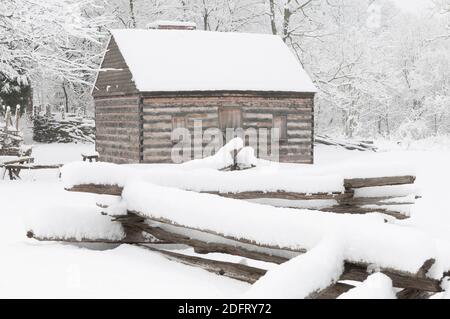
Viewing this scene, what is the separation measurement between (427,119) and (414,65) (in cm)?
492

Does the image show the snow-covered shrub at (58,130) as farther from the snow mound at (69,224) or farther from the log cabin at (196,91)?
the snow mound at (69,224)

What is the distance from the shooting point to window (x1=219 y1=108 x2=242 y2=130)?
64.8ft

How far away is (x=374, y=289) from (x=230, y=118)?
655 inches

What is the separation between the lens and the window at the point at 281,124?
20.7 meters

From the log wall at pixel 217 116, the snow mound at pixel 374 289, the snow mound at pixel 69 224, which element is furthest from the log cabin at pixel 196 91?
the snow mound at pixel 374 289

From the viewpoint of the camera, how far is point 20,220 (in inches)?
369

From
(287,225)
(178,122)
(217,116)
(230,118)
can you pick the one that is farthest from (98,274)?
(230,118)

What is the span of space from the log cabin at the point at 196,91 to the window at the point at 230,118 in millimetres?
32


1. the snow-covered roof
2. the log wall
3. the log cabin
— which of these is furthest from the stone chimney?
the log wall

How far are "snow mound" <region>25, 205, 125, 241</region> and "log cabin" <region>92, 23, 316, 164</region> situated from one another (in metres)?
12.6

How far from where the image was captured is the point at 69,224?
5840mm
